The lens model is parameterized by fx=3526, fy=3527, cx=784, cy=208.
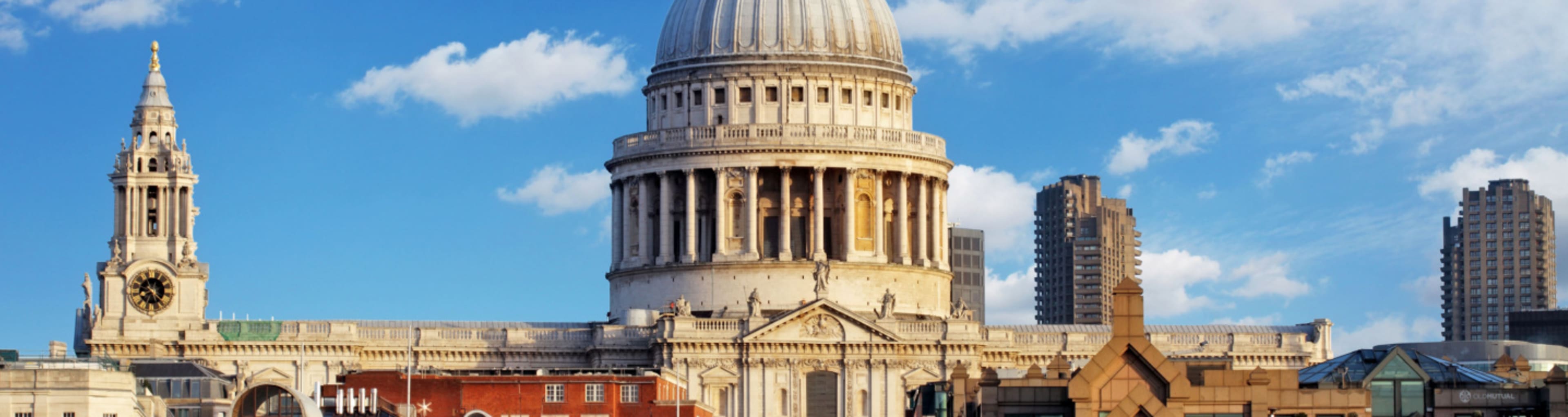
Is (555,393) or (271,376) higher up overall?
(271,376)

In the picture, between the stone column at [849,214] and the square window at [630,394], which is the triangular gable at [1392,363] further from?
the stone column at [849,214]

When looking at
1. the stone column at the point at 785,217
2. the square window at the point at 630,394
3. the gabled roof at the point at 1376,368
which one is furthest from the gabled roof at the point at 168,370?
the gabled roof at the point at 1376,368

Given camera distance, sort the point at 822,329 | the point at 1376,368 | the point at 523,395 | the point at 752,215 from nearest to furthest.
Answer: the point at 1376,368 < the point at 523,395 < the point at 822,329 < the point at 752,215

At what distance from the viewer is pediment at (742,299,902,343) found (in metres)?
185

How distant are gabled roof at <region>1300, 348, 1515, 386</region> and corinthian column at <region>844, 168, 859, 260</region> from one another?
2726 inches

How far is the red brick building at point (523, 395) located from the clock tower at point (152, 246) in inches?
1181

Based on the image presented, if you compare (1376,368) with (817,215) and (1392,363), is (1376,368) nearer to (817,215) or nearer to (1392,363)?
(1392,363)

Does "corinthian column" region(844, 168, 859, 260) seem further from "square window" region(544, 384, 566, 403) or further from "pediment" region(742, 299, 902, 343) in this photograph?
"square window" region(544, 384, 566, 403)

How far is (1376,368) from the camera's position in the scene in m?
120

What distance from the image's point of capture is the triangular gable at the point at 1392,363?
391 ft

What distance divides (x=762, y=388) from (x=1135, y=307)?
80780 millimetres

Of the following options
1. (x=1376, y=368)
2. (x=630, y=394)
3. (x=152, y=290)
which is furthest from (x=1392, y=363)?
(x=152, y=290)

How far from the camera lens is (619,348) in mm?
187875

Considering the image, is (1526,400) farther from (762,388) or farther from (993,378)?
(762,388)
